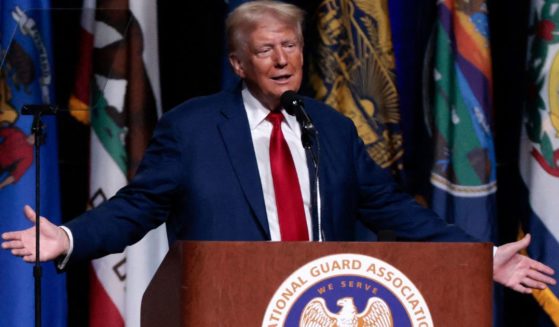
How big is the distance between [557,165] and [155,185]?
1.56 meters

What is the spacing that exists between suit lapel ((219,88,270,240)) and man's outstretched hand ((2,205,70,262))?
19.4 inches

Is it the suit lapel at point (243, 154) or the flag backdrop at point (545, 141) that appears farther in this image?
the flag backdrop at point (545, 141)

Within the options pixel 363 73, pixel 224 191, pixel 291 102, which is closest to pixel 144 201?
pixel 224 191

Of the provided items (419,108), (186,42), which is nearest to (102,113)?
(186,42)

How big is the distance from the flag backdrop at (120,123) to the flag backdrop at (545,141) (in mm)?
1283

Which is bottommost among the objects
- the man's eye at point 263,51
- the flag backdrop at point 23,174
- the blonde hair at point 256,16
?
the flag backdrop at point 23,174

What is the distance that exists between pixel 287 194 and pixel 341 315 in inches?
33.2

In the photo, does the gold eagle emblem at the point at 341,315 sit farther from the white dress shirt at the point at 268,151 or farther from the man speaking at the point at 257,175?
the white dress shirt at the point at 268,151

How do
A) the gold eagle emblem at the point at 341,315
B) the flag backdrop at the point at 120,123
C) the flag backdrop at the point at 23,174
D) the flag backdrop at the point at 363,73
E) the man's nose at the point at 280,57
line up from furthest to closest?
the flag backdrop at the point at 363,73, the flag backdrop at the point at 120,123, the flag backdrop at the point at 23,174, the man's nose at the point at 280,57, the gold eagle emblem at the point at 341,315

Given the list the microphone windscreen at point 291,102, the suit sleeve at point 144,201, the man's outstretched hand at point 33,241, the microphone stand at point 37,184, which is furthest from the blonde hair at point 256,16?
the man's outstretched hand at point 33,241

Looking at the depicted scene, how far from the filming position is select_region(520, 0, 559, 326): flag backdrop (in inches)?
144

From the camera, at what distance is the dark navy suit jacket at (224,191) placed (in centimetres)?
273

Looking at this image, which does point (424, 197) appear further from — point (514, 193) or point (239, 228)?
point (239, 228)

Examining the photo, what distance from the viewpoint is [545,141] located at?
12.1ft
